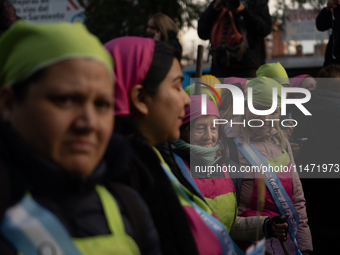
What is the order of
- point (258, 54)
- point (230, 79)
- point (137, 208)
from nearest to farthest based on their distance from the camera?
point (137, 208) → point (230, 79) → point (258, 54)

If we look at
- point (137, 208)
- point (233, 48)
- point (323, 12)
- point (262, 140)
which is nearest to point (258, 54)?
point (233, 48)

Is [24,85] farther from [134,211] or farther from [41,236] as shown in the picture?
[134,211]

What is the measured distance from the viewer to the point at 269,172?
12.1 ft

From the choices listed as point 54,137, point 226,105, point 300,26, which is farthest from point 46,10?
point 54,137

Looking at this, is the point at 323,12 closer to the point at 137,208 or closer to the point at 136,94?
the point at 136,94

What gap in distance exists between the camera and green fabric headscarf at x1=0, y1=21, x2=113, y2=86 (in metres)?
1.20

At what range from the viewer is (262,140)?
12.9ft

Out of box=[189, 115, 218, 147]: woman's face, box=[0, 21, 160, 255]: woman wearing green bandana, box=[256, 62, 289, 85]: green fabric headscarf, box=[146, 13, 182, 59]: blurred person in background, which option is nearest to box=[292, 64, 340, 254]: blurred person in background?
box=[256, 62, 289, 85]: green fabric headscarf

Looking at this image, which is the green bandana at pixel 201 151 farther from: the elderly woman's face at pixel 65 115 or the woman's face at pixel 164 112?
the elderly woman's face at pixel 65 115

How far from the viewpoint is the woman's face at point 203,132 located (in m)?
3.06

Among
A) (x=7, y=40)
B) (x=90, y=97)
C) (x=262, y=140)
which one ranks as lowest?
(x=262, y=140)

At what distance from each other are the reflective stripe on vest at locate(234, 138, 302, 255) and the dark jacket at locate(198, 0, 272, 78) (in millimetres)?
2199

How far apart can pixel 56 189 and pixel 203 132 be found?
6.48 feet

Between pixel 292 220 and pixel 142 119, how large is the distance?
7.17 ft
